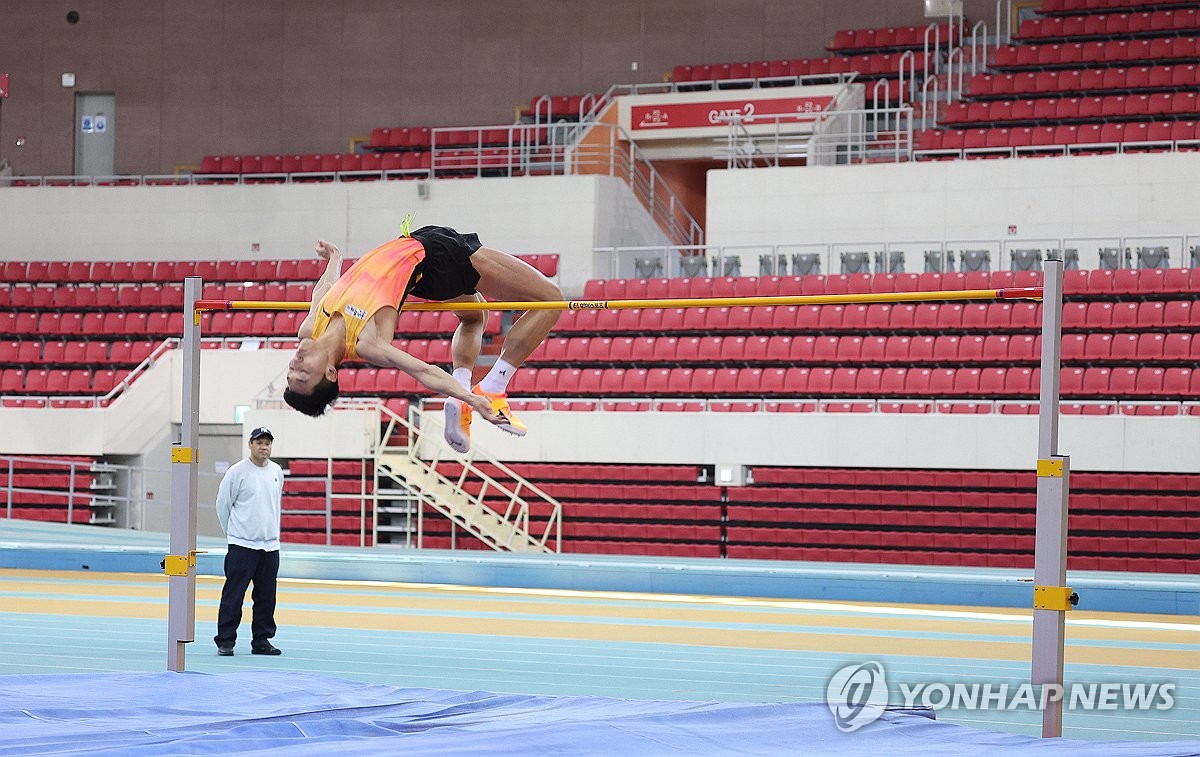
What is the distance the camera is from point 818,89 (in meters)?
23.5

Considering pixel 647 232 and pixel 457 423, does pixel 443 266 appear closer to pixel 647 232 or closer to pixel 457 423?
pixel 457 423

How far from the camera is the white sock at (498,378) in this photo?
6.78m

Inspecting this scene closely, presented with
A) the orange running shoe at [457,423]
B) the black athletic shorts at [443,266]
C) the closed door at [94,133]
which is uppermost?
the closed door at [94,133]

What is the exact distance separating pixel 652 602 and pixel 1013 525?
20.6 feet

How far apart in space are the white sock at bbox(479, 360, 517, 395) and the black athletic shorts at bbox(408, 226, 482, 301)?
1.34 feet

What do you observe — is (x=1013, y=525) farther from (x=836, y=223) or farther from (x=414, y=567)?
(x=414, y=567)

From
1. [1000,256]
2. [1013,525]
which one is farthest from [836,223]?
[1013,525]

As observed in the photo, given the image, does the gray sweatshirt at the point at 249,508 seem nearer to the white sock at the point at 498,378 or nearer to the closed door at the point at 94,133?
the white sock at the point at 498,378

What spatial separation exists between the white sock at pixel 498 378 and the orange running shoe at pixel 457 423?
136mm

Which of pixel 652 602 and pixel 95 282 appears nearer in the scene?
pixel 652 602

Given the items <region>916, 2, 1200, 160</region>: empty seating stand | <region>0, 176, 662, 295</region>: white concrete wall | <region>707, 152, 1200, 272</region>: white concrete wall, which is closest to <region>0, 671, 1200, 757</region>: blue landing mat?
<region>707, 152, 1200, 272</region>: white concrete wall

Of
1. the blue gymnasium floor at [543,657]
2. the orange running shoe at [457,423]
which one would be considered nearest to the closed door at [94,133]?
the blue gymnasium floor at [543,657]

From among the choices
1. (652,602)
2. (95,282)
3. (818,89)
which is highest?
(818,89)

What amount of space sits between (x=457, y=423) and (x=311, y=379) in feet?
2.42
